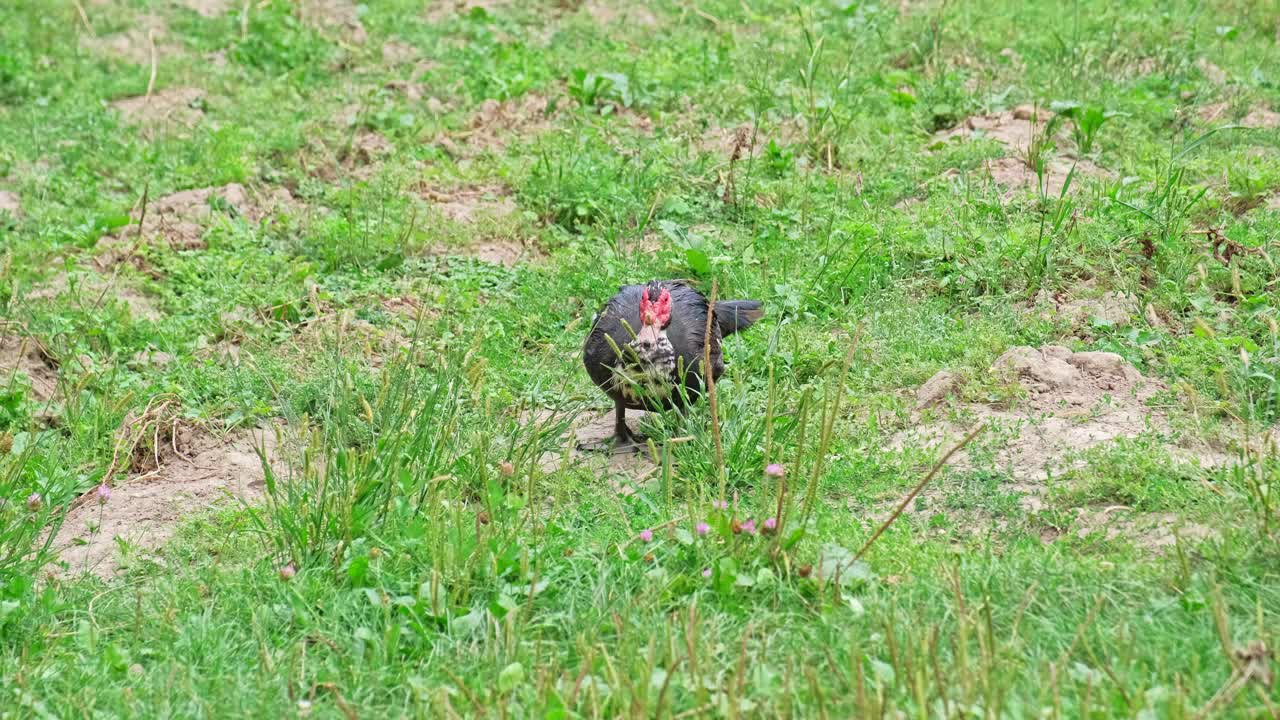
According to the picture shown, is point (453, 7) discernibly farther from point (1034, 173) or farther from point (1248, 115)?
point (1248, 115)

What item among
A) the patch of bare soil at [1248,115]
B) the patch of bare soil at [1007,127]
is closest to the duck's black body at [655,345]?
the patch of bare soil at [1007,127]

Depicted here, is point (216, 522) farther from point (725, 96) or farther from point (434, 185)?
point (725, 96)

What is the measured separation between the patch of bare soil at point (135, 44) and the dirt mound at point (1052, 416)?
691 centimetres

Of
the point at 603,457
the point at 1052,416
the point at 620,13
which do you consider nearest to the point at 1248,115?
the point at 1052,416

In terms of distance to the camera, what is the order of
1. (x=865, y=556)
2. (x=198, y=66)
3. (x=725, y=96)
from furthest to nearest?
(x=198, y=66)
(x=725, y=96)
(x=865, y=556)

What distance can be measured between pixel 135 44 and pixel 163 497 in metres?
5.79

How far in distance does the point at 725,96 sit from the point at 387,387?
462 cm

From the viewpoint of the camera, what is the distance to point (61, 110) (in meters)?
9.09

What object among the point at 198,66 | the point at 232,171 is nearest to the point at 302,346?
the point at 232,171

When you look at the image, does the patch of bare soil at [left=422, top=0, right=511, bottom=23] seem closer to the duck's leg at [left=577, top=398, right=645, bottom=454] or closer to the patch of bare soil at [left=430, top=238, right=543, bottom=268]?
the patch of bare soil at [left=430, top=238, right=543, bottom=268]

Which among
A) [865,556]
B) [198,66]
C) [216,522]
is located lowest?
[216,522]

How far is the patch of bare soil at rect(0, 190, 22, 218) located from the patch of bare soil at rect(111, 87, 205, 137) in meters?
1.03

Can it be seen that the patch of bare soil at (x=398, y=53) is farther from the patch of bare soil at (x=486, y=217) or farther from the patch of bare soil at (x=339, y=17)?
the patch of bare soil at (x=486, y=217)

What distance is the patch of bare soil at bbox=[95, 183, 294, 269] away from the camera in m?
7.49
